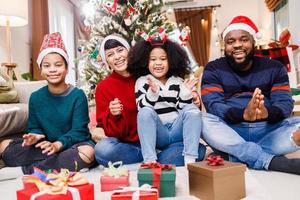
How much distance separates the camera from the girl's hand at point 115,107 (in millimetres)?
1726

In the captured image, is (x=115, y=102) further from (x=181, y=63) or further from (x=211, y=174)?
(x=211, y=174)

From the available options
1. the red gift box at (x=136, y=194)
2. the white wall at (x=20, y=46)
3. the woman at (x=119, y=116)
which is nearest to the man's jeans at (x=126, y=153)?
the woman at (x=119, y=116)

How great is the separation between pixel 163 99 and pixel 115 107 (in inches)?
10.4

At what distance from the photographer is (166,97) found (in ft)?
5.96

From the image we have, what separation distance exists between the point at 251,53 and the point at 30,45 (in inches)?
129

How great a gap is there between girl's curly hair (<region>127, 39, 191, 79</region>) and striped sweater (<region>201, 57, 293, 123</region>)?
185 millimetres

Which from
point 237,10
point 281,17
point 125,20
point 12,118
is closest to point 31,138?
point 12,118

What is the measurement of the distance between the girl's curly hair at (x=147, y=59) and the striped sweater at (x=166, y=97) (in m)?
0.07

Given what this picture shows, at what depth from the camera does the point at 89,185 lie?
1180 mm

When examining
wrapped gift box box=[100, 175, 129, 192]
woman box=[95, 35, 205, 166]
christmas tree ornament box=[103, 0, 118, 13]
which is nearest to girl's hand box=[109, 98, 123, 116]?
woman box=[95, 35, 205, 166]

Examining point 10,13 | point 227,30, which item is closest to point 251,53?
point 227,30

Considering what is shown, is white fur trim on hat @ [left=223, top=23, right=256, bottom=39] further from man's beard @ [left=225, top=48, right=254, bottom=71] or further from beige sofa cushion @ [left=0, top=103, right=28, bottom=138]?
beige sofa cushion @ [left=0, top=103, right=28, bottom=138]

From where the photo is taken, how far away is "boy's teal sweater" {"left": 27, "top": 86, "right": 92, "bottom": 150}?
1.90m

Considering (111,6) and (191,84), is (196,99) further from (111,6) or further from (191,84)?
(111,6)
